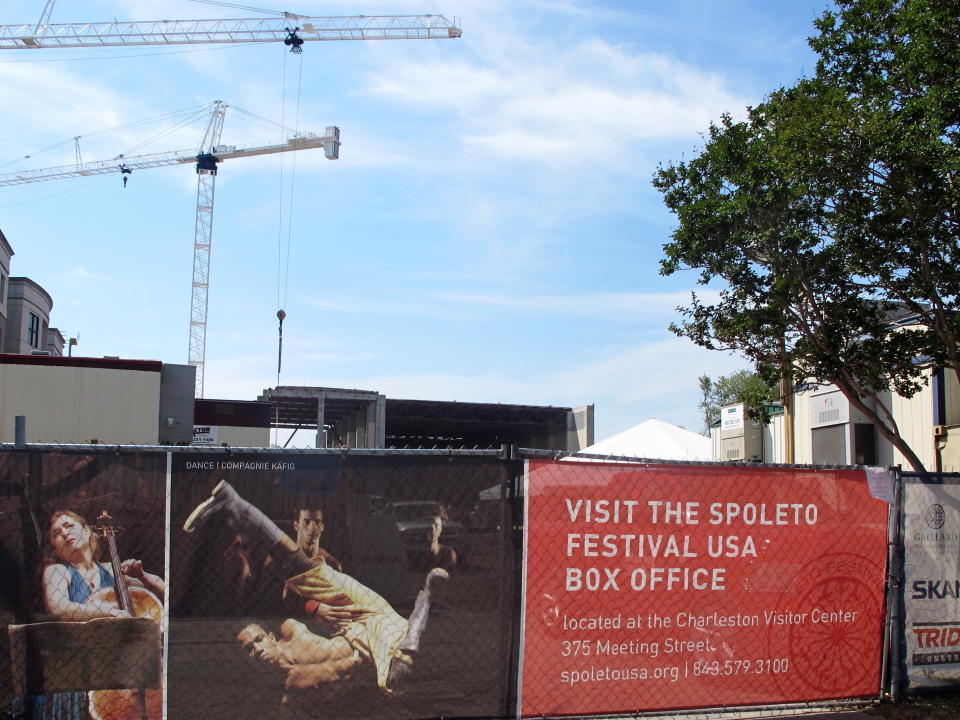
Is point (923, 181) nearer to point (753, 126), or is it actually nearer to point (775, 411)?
point (753, 126)

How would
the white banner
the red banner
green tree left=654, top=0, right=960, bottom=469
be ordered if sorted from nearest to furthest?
the red banner, the white banner, green tree left=654, top=0, right=960, bottom=469

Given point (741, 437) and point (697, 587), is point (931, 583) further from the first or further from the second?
point (741, 437)

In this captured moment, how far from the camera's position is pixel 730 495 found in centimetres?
640

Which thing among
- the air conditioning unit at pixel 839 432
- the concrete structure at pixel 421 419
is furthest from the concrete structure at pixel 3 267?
the air conditioning unit at pixel 839 432

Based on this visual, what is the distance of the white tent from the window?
49.0 metres

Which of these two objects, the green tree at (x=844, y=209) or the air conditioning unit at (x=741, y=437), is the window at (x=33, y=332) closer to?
the air conditioning unit at (x=741, y=437)

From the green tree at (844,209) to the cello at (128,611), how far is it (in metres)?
8.94

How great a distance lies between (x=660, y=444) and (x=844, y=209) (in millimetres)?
15804

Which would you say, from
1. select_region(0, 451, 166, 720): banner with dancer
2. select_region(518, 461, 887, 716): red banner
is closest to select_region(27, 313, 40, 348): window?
select_region(0, 451, 166, 720): banner with dancer

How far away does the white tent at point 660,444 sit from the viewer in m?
26.4

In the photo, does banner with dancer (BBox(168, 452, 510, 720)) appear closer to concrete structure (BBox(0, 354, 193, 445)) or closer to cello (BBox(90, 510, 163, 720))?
cello (BBox(90, 510, 163, 720))

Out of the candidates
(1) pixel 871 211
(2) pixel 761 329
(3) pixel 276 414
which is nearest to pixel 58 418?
(3) pixel 276 414

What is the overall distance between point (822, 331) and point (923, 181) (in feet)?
9.20

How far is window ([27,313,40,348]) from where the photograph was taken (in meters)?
61.9
